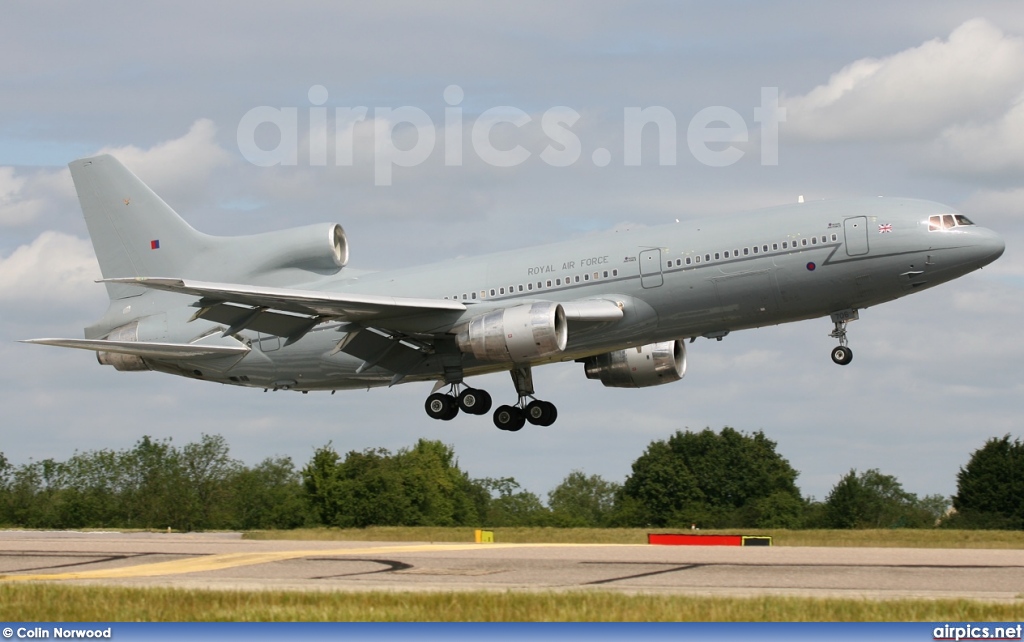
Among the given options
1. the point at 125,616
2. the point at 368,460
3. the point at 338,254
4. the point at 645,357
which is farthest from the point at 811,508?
the point at 125,616

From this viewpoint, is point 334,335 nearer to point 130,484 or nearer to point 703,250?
point 703,250

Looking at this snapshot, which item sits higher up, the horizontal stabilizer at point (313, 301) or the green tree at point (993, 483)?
the horizontal stabilizer at point (313, 301)

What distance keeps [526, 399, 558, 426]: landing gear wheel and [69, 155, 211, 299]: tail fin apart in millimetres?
12643

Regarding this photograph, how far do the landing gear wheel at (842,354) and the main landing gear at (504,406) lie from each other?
32.9ft

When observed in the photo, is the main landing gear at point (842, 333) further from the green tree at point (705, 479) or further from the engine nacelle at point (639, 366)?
the green tree at point (705, 479)

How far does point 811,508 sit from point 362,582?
187 feet

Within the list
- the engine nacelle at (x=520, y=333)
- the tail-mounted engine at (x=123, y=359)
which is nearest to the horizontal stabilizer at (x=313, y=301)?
the engine nacelle at (x=520, y=333)

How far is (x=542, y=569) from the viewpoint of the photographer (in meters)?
22.6

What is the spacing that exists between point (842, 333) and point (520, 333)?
8.61 m

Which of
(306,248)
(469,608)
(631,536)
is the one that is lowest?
(469,608)

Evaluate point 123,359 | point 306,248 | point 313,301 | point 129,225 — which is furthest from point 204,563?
point 129,225

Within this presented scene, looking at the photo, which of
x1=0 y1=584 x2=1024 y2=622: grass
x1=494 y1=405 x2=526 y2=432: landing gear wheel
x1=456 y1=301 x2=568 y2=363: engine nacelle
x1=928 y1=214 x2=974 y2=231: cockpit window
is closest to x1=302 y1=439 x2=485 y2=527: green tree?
x1=494 y1=405 x2=526 y2=432: landing gear wheel

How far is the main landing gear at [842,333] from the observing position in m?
34.7

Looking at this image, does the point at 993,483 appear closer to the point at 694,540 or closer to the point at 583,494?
the point at 694,540
